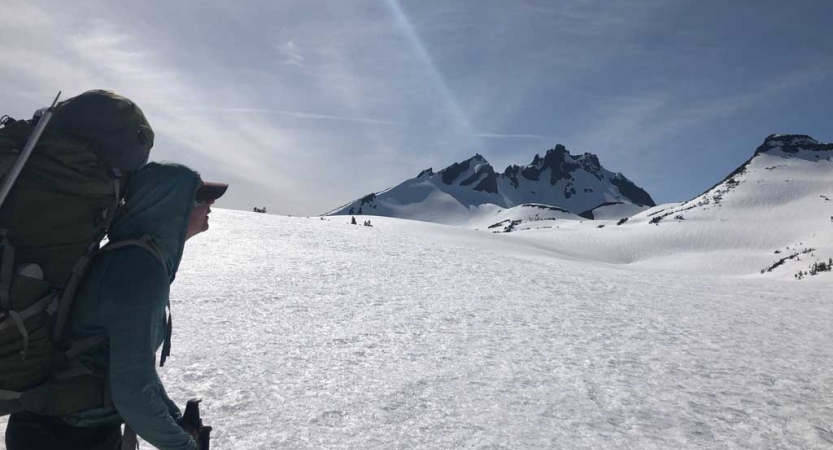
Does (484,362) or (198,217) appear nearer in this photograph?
(198,217)

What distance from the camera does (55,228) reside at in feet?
5.51

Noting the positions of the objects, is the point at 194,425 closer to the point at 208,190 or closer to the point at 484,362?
the point at 208,190

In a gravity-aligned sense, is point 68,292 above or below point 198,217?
below

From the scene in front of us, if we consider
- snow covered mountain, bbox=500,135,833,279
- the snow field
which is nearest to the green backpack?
the snow field

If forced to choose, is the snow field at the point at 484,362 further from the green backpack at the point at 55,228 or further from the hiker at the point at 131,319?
the green backpack at the point at 55,228

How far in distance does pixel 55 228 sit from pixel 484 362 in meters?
4.98

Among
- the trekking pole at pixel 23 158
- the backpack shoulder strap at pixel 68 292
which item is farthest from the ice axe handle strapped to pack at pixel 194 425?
the trekking pole at pixel 23 158

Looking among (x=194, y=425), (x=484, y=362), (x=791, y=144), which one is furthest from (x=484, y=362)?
(x=791, y=144)

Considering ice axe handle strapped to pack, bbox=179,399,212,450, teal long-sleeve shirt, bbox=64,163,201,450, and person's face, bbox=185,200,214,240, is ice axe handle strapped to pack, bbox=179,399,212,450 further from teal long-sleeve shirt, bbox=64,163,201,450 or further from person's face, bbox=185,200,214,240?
person's face, bbox=185,200,214,240

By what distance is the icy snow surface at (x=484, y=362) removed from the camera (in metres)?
4.13

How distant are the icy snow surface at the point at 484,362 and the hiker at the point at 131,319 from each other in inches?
71.1

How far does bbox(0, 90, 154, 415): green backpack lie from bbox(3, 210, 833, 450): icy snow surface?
6.72 ft

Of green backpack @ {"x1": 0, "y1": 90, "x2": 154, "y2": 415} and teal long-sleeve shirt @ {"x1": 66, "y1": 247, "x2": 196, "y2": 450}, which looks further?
teal long-sleeve shirt @ {"x1": 66, "y1": 247, "x2": 196, "y2": 450}

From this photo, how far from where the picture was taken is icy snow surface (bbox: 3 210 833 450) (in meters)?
4.13
